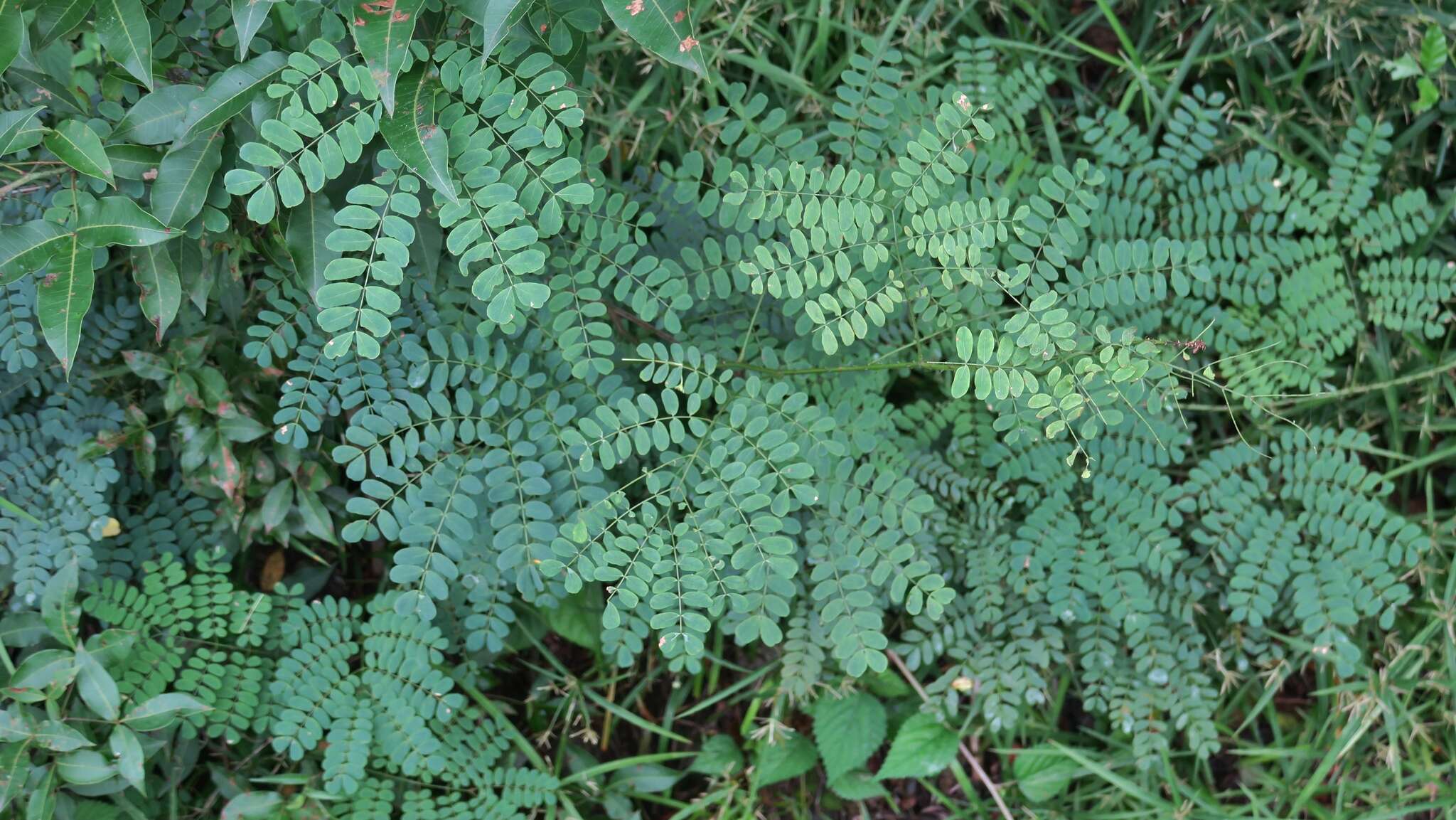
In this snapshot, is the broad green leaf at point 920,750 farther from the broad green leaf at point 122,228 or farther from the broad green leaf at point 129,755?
the broad green leaf at point 122,228

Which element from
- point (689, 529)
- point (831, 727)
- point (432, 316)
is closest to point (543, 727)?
point (831, 727)

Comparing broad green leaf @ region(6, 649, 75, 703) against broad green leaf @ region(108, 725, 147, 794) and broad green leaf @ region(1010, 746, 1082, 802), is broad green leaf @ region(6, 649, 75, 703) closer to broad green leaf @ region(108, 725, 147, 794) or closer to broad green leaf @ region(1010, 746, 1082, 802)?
broad green leaf @ region(108, 725, 147, 794)

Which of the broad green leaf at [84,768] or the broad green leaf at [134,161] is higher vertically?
the broad green leaf at [134,161]

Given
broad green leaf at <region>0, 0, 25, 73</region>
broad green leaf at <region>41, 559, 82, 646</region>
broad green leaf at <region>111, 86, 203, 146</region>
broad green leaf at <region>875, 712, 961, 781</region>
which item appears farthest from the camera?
broad green leaf at <region>875, 712, 961, 781</region>

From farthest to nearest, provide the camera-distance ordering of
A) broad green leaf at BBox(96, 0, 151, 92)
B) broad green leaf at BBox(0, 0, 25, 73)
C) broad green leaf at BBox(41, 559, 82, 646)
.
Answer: broad green leaf at BBox(41, 559, 82, 646), broad green leaf at BBox(96, 0, 151, 92), broad green leaf at BBox(0, 0, 25, 73)

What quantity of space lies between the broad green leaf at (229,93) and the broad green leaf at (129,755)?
1204 millimetres

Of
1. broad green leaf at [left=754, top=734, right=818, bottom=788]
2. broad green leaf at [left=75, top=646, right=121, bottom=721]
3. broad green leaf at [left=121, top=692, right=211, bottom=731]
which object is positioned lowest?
broad green leaf at [left=754, top=734, right=818, bottom=788]

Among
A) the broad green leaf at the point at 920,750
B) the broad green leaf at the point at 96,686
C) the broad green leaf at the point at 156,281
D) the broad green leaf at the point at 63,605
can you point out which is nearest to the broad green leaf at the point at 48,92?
the broad green leaf at the point at 156,281

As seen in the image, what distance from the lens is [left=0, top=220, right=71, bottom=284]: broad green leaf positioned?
1601 mm

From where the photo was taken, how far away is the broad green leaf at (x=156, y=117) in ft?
5.42

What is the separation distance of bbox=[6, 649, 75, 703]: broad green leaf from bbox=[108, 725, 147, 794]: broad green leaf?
5.9 inches

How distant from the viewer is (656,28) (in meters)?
1.53

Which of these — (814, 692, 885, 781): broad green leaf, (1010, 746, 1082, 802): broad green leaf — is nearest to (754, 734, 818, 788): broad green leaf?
(814, 692, 885, 781): broad green leaf

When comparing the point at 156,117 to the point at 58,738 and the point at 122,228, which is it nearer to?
the point at 122,228
